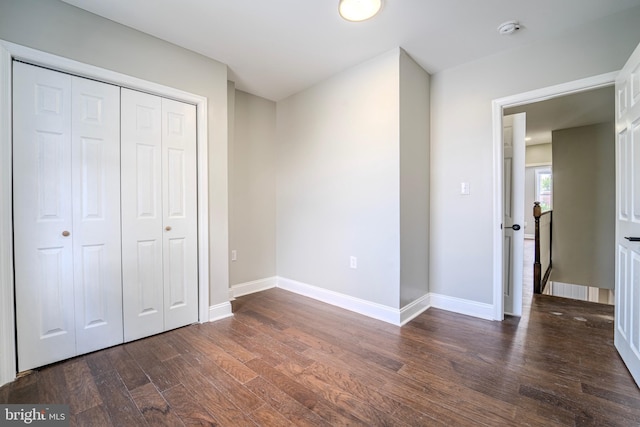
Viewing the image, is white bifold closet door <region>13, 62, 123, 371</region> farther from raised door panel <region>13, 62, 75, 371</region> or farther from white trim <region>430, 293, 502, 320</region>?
white trim <region>430, 293, 502, 320</region>

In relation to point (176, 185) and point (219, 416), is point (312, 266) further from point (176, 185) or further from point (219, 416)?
point (219, 416)

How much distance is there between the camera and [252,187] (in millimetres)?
3529

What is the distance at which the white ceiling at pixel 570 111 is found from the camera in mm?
3281

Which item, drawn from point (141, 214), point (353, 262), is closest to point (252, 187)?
point (141, 214)

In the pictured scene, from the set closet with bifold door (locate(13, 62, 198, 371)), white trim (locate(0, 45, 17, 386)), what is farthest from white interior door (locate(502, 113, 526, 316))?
white trim (locate(0, 45, 17, 386))

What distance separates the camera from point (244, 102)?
11.3ft

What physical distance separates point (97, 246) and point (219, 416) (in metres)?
1.51

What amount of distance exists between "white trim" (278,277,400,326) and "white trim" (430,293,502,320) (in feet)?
2.23

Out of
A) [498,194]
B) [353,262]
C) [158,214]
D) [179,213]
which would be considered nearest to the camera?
[158,214]

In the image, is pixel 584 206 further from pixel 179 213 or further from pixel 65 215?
pixel 65 215

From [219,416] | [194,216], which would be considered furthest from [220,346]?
[194,216]

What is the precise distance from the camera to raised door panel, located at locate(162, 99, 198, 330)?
2.38 meters

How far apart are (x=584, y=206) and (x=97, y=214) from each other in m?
6.42

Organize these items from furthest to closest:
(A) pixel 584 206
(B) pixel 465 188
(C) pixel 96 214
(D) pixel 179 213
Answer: (A) pixel 584 206 < (B) pixel 465 188 < (D) pixel 179 213 < (C) pixel 96 214
